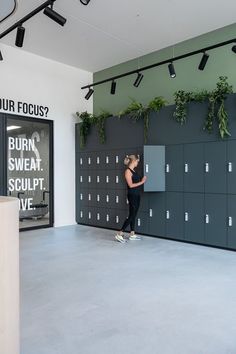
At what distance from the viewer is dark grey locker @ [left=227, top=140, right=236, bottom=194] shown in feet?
16.6

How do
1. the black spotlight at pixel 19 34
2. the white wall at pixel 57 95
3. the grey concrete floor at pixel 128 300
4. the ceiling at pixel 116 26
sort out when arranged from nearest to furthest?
the grey concrete floor at pixel 128 300 → the black spotlight at pixel 19 34 → the ceiling at pixel 116 26 → the white wall at pixel 57 95

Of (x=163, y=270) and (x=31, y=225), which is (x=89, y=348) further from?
(x=31, y=225)

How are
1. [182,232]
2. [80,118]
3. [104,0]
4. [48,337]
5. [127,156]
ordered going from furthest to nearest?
1. [80,118]
2. [127,156]
3. [182,232]
4. [104,0]
5. [48,337]

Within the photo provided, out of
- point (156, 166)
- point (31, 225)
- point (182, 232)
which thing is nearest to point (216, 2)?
point (156, 166)

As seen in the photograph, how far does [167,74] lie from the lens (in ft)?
21.7

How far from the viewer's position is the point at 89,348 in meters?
2.21

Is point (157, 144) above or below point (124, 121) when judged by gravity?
below

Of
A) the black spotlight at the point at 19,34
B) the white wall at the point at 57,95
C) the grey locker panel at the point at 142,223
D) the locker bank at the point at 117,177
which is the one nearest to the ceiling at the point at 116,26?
the locker bank at the point at 117,177

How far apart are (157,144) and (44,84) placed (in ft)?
10.5

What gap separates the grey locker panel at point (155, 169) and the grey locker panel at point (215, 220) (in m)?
0.97

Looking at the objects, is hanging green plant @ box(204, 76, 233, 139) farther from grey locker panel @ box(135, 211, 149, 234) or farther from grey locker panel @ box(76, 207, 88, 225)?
grey locker panel @ box(76, 207, 88, 225)

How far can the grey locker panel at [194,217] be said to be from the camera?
17.9ft

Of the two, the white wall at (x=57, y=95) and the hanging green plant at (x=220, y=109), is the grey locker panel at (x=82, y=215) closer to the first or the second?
the white wall at (x=57, y=95)

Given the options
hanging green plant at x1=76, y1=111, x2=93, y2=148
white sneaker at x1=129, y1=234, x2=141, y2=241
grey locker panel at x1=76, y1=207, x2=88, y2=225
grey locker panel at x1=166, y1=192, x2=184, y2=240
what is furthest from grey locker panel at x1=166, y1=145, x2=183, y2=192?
grey locker panel at x1=76, y1=207, x2=88, y2=225
